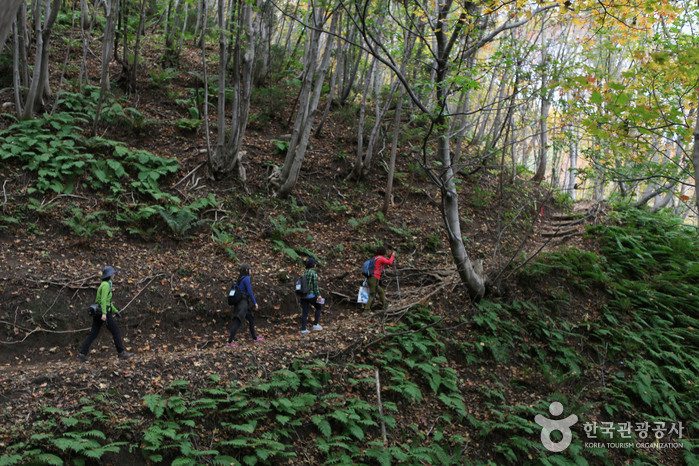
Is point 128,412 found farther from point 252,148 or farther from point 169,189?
point 252,148

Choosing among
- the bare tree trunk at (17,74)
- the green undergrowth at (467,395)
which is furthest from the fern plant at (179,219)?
the bare tree trunk at (17,74)

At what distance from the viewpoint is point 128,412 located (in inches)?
196

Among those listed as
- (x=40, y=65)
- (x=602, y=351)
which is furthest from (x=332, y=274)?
(x=40, y=65)

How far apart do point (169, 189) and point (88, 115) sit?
10.5 ft

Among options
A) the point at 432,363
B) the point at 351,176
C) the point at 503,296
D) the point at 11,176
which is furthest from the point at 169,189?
the point at 503,296

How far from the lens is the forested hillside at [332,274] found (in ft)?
17.6

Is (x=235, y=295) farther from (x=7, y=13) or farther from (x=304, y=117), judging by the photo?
(x=304, y=117)

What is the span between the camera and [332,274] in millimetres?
9891

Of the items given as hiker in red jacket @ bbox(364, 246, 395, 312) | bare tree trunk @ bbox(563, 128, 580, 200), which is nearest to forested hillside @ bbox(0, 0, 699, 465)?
hiker in red jacket @ bbox(364, 246, 395, 312)

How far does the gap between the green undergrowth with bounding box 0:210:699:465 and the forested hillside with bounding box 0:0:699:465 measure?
1.5 inches

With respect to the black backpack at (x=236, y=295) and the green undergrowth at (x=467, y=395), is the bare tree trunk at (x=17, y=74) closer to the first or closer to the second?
the black backpack at (x=236, y=295)

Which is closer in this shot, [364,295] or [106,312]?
[106,312]

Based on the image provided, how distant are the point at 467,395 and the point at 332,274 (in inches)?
164

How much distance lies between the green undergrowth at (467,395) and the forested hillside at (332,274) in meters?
0.04
